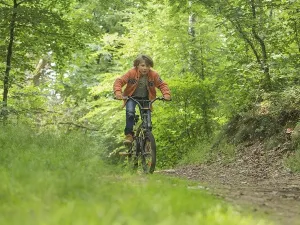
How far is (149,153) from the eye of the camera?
7.40 m

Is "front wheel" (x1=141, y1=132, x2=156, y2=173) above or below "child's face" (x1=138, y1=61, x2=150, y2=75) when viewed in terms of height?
below

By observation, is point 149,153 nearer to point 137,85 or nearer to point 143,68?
point 137,85

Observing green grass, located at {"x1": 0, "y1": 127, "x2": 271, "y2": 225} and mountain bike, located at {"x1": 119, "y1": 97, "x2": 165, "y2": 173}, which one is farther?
mountain bike, located at {"x1": 119, "y1": 97, "x2": 165, "y2": 173}

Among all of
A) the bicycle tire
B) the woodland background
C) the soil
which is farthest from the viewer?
the woodland background

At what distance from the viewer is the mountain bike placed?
734cm

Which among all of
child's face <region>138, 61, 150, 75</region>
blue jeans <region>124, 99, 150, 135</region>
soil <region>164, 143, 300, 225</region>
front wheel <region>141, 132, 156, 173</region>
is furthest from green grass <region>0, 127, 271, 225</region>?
child's face <region>138, 61, 150, 75</region>

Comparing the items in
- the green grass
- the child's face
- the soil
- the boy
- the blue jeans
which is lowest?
the soil

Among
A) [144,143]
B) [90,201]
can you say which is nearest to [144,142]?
[144,143]

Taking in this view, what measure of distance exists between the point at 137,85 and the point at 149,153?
50.4 inches

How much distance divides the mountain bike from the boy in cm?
13

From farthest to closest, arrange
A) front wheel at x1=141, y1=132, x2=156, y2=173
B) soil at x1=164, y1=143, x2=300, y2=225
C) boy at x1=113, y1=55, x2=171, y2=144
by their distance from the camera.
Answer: boy at x1=113, y1=55, x2=171, y2=144 < front wheel at x1=141, y1=132, x2=156, y2=173 < soil at x1=164, y1=143, x2=300, y2=225

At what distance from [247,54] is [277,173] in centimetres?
551

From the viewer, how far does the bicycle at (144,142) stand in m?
7.34

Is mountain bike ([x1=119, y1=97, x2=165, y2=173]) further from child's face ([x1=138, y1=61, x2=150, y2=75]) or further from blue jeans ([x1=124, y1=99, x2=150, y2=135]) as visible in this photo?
child's face ([x1=138, y1=61, x2=150, y2=75])
